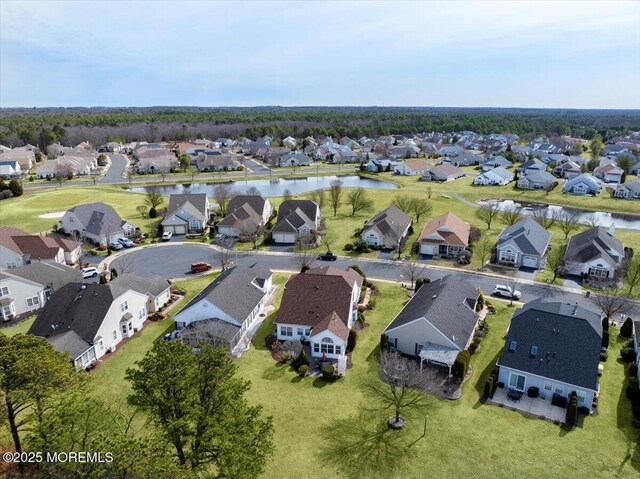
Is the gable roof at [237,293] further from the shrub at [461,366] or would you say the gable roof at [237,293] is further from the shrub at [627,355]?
the shrub at [627,355]

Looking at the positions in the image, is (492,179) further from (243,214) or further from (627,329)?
(627,329)

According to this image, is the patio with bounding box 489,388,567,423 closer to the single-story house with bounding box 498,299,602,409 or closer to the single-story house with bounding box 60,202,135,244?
the single-story house with bounding box 498,299,602,409

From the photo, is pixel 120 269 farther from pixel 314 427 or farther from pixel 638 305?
pixel 638 305

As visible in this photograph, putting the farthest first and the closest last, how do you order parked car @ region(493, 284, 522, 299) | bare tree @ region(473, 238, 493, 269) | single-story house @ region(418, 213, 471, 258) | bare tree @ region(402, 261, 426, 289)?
single-story house @ region(418, 213, 471, 258), bare tree @ region(473, 238, 493, 269), bare tree @ region(402, 261, 426, 289), parked car @ region(493, 284, 522, 299)

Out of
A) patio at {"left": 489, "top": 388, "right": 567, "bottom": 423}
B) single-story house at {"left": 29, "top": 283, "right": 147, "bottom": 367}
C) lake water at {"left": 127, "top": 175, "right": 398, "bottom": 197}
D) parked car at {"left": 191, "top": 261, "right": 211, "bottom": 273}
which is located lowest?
patio at {"left": 489, "top": 388, "right": 567, "bottom": 423}

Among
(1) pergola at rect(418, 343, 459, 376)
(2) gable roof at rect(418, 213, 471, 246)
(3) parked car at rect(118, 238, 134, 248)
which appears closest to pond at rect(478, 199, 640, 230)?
(2) gable roof at rect(418, 213, 471, 246)

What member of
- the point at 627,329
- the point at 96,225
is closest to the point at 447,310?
the point at 627,329

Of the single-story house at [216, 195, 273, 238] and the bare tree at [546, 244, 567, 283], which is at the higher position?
the single-story house at [216, 195, 273, 238]
